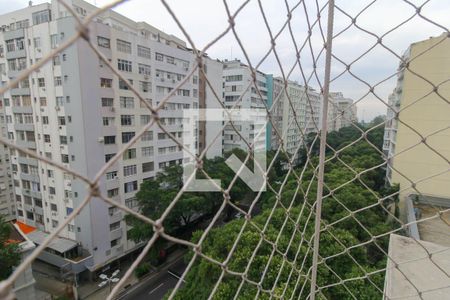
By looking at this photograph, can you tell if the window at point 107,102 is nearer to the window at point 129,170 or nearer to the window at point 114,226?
the window at point 129,170

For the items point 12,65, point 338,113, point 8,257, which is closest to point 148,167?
point 8,257

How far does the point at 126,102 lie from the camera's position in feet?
17.6

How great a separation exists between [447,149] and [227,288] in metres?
4.77

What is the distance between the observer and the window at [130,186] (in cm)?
550

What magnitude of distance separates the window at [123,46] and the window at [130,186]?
2658mm

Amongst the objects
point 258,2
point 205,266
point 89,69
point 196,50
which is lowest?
point 205,266

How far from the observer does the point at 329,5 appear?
62 centimetres

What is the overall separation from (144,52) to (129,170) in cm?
251

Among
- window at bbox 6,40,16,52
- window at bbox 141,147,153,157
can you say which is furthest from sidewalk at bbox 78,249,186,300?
window at bbox 6,40,16,52

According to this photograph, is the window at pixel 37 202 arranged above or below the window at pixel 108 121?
below

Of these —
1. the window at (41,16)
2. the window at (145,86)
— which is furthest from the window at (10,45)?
the window at (145,86)

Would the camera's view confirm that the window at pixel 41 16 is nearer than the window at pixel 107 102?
No

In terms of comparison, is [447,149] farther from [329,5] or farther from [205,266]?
[329,5]

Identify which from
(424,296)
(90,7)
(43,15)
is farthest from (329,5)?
(43,15)
